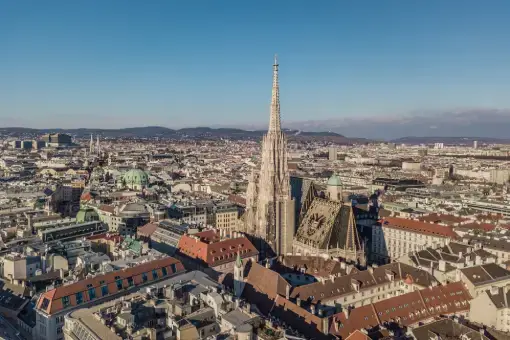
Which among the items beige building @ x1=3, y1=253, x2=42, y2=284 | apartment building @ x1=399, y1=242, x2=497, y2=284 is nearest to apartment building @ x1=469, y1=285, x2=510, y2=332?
apartment building @ x1=399, y1=242, x2=497, y2=284

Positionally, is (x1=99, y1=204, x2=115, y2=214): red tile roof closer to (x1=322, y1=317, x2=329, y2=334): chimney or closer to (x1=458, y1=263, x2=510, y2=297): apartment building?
(x1=322, y1=317, x2=329, y2=334): chimney

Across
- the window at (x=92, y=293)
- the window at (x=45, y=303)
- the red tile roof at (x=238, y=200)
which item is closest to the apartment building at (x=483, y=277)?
the window at (x=92, y=293)

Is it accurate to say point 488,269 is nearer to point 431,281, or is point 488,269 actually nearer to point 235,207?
point 431,281

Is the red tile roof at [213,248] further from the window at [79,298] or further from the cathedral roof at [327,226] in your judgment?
the window at [79,298]

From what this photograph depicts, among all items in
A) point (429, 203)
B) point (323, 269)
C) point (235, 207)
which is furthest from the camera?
point (429, 203)

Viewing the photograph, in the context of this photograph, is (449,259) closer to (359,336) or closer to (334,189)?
(334,189)

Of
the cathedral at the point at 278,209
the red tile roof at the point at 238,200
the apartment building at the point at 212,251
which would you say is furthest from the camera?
the red tile roof at the point at 238,200

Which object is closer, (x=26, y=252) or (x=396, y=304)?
(x=396, y=304)

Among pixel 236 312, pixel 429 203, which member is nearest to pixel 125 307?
pixel 236 312
